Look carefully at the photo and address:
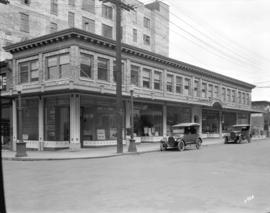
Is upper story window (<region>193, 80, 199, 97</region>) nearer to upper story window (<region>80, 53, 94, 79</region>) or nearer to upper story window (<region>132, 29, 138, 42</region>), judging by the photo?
upper story window (<region>80, 53, 94, 79</region>)

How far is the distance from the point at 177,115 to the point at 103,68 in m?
13.1

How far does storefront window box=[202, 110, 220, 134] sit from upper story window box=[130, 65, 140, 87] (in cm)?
1426

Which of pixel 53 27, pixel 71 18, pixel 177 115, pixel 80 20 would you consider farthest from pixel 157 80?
pixel 80 20

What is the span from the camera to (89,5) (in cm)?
5431

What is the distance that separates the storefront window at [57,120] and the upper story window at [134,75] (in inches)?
272

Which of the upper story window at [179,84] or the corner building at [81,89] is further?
the upper story window at [179,84]

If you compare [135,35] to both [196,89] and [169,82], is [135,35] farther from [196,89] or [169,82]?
[169,82]

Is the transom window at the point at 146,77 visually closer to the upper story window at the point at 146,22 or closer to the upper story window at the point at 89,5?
the upper story window at the point at 89,5

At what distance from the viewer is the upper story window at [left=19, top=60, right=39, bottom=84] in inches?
1087

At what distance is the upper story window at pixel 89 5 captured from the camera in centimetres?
Answer: 5350

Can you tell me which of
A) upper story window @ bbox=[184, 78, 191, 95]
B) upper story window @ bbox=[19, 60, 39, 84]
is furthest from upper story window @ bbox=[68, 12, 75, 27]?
upper story window @ bbox=[19, 60, 39, 84]

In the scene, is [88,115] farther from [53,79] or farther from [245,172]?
[245,172]

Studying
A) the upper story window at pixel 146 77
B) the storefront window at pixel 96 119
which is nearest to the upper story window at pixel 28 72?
the storefront window at pixel 96 119

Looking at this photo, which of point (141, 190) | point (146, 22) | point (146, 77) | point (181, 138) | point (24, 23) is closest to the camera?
point (141, 190)
